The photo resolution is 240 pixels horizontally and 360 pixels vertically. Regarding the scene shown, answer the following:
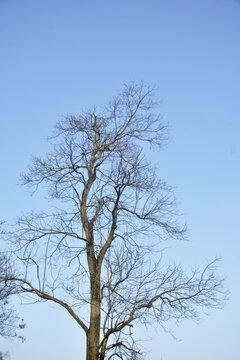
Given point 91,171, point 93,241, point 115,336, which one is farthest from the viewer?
point 91,171

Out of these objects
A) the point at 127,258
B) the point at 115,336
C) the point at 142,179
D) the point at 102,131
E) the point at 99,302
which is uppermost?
the point at 102,131

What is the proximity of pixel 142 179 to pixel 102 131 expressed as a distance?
1.68 metres

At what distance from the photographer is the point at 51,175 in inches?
468

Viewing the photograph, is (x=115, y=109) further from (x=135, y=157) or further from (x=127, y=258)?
(x=127, y=258)

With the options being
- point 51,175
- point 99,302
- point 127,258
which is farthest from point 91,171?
point 99,302

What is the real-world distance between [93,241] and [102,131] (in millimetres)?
2908

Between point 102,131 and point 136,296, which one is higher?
point 102,131

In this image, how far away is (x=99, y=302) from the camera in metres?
10.2

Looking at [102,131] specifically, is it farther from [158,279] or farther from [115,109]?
[158,279]

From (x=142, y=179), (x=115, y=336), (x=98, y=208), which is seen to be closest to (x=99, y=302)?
(x=115, y=336)

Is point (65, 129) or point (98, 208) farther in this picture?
point (65, 129)

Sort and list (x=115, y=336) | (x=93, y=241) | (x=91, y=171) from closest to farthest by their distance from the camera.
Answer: (x=115, y=336) < (x=93, y=241) < (x=91, y=171)

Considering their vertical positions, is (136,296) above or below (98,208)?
below

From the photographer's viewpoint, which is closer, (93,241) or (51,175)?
(93,241)
